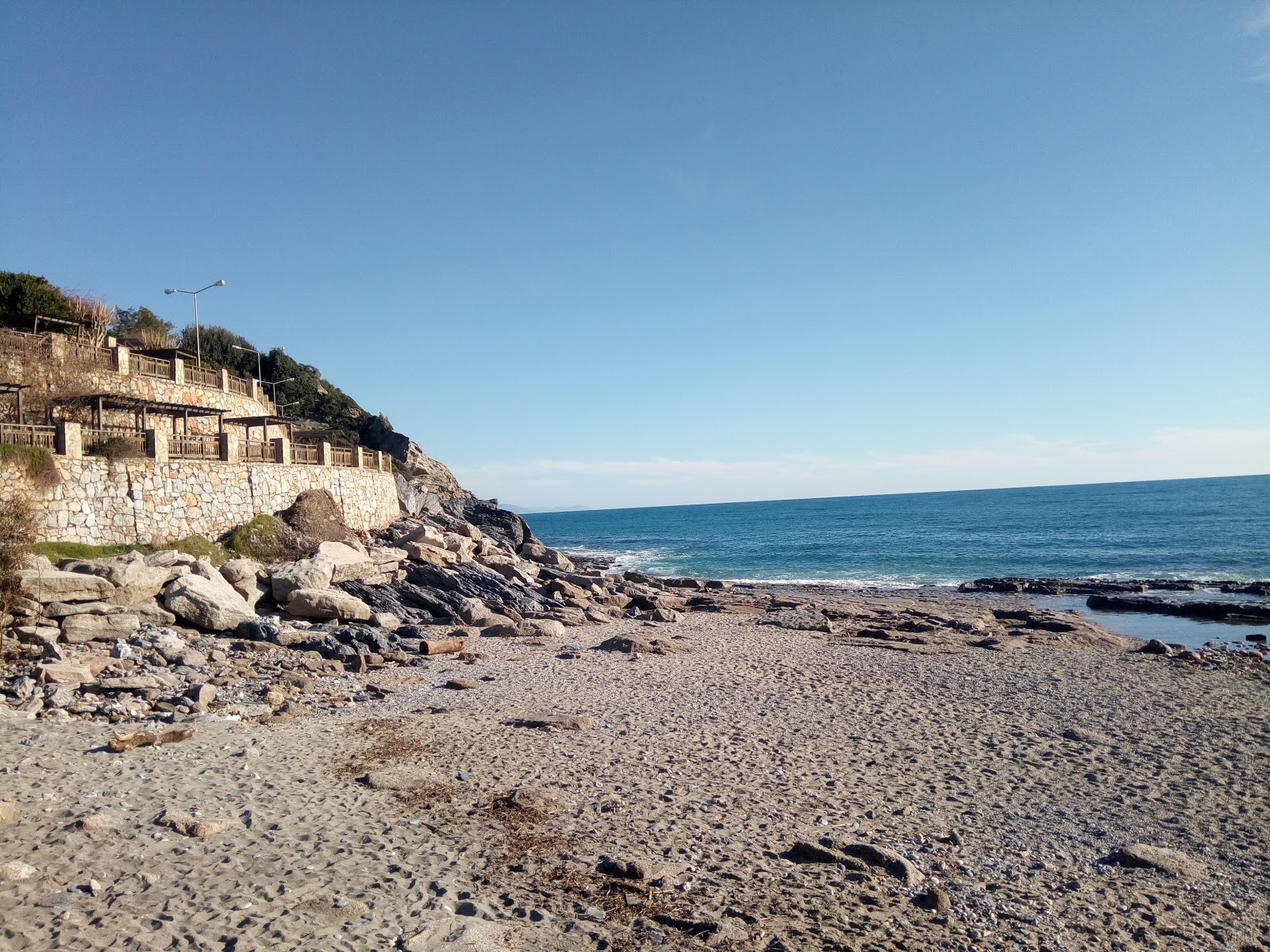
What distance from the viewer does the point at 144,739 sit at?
33.7 feet

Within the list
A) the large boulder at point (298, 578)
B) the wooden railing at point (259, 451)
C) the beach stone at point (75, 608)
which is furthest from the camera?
the wooden railing at point (259, 451)

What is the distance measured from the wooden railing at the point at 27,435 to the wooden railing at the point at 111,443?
90cm

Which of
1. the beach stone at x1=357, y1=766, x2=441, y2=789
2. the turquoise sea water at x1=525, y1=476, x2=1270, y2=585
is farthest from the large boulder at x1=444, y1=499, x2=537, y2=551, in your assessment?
the beach stone at x1=357, y1=766, x2=441, y2=789

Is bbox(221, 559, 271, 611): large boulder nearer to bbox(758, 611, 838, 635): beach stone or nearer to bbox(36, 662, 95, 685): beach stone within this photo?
bbox(36, 662, 95, 685): beach stone

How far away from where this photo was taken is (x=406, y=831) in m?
7.96

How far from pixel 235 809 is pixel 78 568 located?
11791mm

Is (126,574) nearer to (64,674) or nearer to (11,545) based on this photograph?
(11,545)

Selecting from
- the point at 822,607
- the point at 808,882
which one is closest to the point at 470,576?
the point at 822,607

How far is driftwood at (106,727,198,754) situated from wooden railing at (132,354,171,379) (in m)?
19.4

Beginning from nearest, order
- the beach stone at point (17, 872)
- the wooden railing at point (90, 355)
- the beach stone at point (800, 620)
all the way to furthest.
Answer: the beach stone at point (17, 872)
the wooden railing at point (90, 355)
the beach stone at point (800, 620)

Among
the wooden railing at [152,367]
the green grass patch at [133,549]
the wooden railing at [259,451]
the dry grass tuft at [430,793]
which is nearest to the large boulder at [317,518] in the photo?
the wooden railing at [259,451]

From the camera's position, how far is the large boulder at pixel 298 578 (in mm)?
20484

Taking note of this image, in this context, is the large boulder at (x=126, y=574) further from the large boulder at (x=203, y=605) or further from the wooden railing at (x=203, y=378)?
the wooden railing at (x=203, y=378)

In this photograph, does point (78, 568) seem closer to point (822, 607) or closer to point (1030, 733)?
point (1030, 733)
